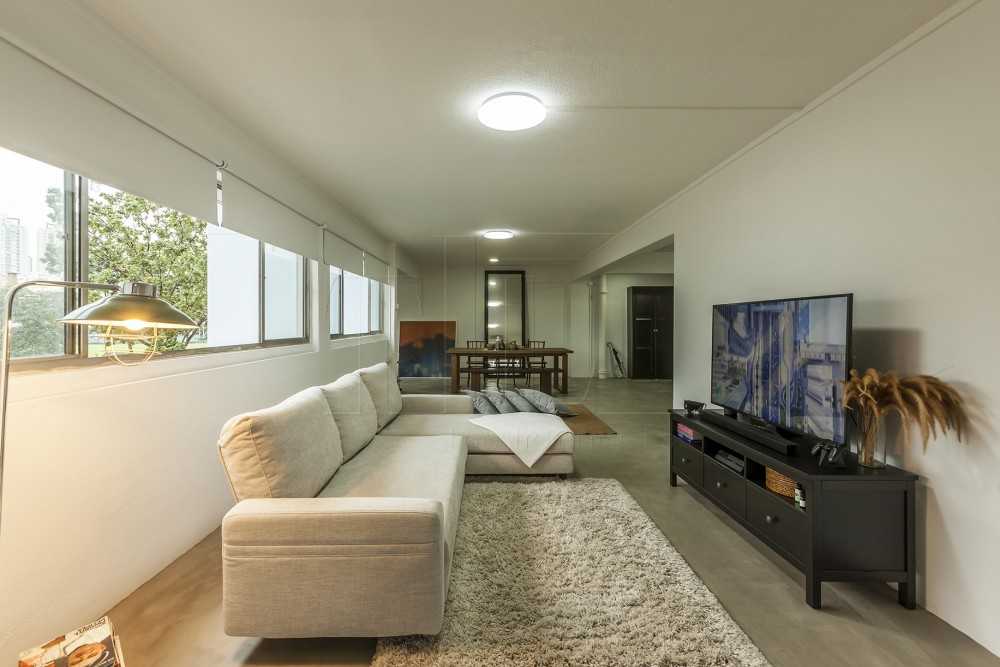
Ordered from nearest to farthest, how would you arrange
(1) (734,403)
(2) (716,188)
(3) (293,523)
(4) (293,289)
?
1. (3) (293,523)
2. (1) (734,403)
3. (4) (293,289)
4. (2) (716,188)

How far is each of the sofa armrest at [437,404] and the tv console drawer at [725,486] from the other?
5.80 feet

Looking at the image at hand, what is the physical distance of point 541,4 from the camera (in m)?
1.64

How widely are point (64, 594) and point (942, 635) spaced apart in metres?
3.26

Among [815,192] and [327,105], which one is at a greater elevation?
[327,105]

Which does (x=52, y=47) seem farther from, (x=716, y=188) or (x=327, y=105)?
(x=716, y=188)

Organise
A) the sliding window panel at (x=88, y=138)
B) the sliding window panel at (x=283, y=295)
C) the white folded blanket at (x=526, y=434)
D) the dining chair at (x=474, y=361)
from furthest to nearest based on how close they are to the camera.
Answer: the dining chair at (x=474, y=361) < the white folded blanket at (x=526, y=434) < the sliding window panel at (x=283, y=295) < the sliding window panel at (x=88, y=138)

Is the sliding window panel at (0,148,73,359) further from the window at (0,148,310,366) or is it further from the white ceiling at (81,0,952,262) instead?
the white ceiling at (81,0,952,262)

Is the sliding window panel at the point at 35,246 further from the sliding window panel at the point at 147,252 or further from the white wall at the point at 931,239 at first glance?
the white wall at the point at 931,239

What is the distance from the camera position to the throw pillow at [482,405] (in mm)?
3617

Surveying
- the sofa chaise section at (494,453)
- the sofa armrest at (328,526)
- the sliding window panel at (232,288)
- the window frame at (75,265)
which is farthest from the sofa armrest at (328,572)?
the sofa chaise section at (494,453)

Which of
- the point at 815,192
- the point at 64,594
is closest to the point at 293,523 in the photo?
the point at 64,594

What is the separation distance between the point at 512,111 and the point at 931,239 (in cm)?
192

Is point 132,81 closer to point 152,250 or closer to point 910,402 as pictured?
point 152,250

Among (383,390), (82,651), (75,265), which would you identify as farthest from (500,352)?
(82,651)
